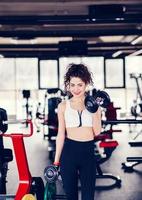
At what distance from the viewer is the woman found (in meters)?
2.52

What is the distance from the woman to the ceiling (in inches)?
195

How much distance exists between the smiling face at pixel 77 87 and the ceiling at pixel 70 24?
16.2 ft

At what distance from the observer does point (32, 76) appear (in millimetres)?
15516

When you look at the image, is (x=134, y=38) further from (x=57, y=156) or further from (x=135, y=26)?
(x=57, y=156)

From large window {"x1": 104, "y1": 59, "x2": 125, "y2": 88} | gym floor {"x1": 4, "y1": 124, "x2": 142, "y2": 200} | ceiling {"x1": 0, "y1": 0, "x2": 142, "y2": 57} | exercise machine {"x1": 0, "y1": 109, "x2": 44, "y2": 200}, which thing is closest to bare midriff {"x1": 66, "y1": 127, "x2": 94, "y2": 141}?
exercise machine {"x1": 0, "y1": 109, "x2": 44, "y2": 200}

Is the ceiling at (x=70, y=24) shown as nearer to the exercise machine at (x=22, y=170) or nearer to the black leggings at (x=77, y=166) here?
the exercise machine at (x=22, y=170)

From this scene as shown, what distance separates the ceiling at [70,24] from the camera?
7.44 meters

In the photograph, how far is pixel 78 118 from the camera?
8.43 feet

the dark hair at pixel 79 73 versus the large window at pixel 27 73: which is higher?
the large window at pixel 27 73

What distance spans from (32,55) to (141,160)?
35.1 feet

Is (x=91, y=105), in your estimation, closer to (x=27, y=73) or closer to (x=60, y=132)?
(x=60, y=132)

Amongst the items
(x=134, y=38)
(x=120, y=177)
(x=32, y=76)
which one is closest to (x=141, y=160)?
(x=120, y=177)

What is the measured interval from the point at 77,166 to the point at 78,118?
11.8 inches

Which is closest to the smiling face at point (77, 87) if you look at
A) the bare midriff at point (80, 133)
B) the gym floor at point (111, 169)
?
the bare midriff at point (80, 133)
